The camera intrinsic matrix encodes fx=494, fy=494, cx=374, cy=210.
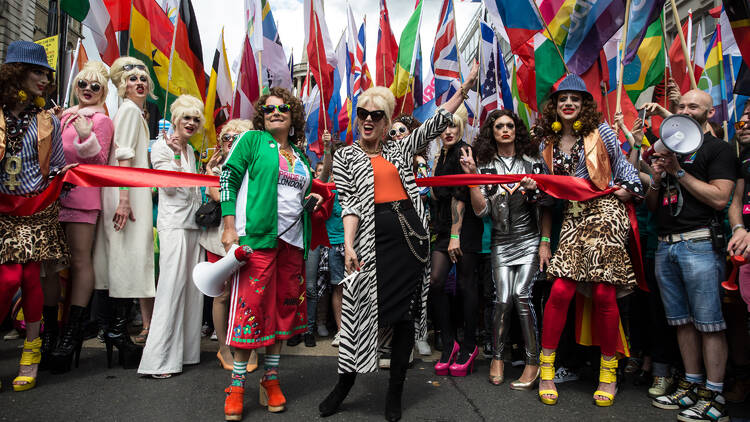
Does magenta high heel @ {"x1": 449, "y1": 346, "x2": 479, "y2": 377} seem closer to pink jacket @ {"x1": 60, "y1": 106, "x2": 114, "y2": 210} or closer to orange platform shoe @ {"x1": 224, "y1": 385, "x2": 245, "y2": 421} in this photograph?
orange platform shoe @ {"x1": 224, "y1": 385, "x2": 245, "y2": 421}

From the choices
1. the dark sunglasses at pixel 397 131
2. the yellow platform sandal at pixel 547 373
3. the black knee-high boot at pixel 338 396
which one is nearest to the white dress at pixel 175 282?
the black knee-high boot at pixel 338 396

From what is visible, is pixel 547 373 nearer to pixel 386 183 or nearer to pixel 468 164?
pixel 468 164

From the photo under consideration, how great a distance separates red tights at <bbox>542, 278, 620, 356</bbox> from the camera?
3.54 metres

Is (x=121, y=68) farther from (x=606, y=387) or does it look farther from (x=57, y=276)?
(x=606, y=387)

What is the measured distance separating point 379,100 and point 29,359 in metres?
3.14

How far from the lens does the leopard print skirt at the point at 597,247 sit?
3482 mm

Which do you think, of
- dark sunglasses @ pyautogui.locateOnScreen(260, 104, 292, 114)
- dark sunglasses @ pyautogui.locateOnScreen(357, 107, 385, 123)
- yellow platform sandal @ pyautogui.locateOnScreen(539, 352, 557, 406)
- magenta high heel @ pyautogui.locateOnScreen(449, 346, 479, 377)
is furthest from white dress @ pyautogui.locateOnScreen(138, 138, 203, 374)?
yellow platform sandal @ pyautogui.locateOnScreen(539, 352, 557, 406)

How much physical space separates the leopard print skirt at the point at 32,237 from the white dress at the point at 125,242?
0.40 m

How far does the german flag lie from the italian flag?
0.42m

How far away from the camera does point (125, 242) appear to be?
4.20 meters

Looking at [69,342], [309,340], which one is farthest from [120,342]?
[309,340]

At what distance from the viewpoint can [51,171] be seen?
149 inches

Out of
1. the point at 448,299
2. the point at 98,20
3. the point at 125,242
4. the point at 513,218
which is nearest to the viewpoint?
the point at 513,218

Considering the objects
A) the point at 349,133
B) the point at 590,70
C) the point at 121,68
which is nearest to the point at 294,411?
the point at 121,68
